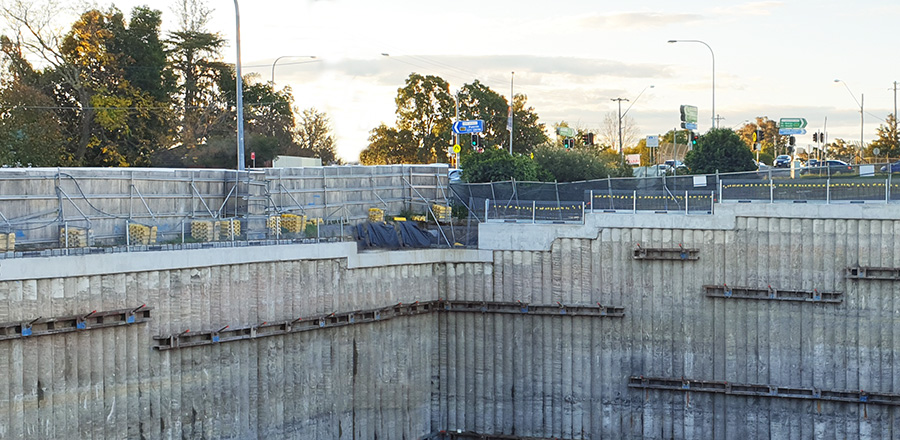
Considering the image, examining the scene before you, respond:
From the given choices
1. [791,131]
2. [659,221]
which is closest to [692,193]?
[659,221]

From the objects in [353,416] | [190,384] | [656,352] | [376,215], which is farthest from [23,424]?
[656,352]

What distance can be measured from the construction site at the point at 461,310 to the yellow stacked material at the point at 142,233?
0.06m

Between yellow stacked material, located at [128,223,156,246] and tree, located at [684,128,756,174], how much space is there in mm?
35270

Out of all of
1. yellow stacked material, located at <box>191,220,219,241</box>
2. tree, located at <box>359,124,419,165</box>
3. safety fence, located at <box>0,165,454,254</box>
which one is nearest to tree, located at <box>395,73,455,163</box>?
tree, located at <box>359,124,419,165</box>

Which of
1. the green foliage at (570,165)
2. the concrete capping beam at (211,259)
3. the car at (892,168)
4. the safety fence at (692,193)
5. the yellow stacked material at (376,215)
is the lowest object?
the concrete capping beam at (211,259)

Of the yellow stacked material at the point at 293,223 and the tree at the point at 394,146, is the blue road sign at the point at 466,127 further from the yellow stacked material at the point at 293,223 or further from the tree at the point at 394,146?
the tree at the point at 394,146

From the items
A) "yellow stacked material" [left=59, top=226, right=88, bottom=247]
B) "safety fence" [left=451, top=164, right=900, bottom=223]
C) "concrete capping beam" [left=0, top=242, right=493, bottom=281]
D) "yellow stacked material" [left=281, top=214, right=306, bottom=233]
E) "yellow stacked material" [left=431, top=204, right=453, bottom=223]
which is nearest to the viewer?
"concrete capping beam" [left=0, top=242, right=493, bottom=281]

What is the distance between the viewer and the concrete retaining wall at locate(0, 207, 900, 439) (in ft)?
75.3

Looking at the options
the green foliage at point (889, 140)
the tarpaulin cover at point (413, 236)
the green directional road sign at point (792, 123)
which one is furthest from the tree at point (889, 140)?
the tarpaulin cover at point (413, 236)

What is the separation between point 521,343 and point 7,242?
16.0 metres

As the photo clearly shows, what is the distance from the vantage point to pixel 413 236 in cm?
3127

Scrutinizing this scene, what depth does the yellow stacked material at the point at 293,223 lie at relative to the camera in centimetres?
2779

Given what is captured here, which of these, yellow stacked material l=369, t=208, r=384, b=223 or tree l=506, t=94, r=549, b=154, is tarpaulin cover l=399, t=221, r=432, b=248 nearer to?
yellow stacked material l=369, t=208, r=384, b=223

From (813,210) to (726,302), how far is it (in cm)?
384
